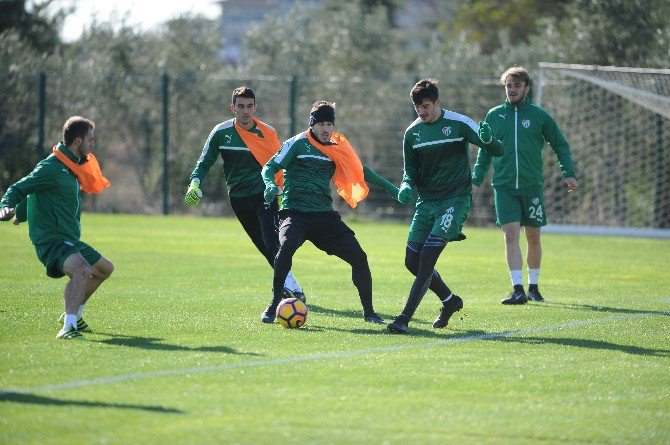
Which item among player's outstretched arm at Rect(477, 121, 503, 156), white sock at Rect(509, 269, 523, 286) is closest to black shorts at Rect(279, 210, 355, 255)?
player's outstretched arm at Rect(477, 121, 503, 156)

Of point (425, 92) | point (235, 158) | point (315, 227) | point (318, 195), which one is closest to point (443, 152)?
point (425, 92)

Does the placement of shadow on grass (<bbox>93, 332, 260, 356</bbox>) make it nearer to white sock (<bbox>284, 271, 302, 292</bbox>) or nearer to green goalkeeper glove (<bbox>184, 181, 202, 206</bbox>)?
green goalkeeper glove (<bbox>184, 181, 202, 206</bbox>)

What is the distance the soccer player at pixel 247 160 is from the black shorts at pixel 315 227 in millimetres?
1346

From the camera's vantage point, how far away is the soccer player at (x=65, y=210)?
882 cm

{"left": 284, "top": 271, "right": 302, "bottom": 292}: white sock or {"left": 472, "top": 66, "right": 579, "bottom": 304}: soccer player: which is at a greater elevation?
{"left": 472, "top": 66, "right": 579, "bottom": 304}: soccer player

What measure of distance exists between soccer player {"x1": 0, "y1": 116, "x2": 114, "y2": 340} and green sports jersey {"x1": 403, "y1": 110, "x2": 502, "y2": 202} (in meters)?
2.64

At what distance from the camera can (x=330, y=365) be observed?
761cm

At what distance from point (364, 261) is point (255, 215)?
2173mm

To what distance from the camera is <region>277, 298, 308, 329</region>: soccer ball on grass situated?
366 inches

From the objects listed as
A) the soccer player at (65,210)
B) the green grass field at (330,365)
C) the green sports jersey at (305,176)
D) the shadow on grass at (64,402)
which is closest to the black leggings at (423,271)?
the green grass field at (330,365)

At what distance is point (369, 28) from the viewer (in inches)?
1276

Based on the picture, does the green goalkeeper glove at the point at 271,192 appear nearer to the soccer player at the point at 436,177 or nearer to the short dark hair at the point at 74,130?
the soccer player at the point at 436,177

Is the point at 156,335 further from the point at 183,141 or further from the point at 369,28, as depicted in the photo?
the point at 369,28

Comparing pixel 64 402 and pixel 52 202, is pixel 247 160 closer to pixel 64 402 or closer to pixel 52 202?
pixel 52 202
